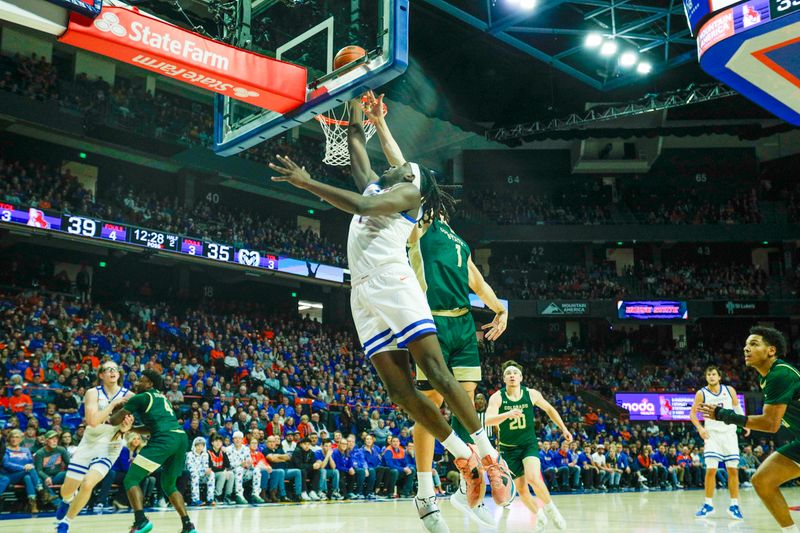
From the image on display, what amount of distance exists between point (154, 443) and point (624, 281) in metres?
30.1

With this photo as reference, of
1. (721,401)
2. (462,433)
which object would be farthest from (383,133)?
(721,401)

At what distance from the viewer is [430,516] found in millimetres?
4555

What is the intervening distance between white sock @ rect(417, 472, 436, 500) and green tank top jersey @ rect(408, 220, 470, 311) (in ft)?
4.34

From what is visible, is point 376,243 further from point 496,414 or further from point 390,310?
point 496,414

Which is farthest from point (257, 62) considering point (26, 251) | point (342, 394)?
point (26, 251)

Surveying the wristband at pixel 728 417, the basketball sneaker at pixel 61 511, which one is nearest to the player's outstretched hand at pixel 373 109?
the wristband at pixel 728 417

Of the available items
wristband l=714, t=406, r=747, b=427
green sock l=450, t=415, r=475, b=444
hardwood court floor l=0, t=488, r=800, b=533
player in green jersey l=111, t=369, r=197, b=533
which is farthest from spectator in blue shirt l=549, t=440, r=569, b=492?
green sock l=450, t=415, r=475, b=444

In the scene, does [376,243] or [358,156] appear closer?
[376,243]

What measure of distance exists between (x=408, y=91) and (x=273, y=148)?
5.63 metres

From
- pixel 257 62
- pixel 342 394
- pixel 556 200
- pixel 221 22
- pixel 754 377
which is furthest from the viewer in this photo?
pixel 556 200

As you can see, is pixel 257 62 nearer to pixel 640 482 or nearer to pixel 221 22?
pixel 221 22

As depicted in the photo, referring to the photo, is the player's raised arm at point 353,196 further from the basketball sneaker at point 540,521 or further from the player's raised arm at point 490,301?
the basketball sneaker at point 540,521

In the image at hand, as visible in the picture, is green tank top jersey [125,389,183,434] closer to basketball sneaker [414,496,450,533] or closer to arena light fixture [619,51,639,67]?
basketball sneaker [414,496,450,533]

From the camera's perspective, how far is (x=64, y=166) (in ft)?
78.1
